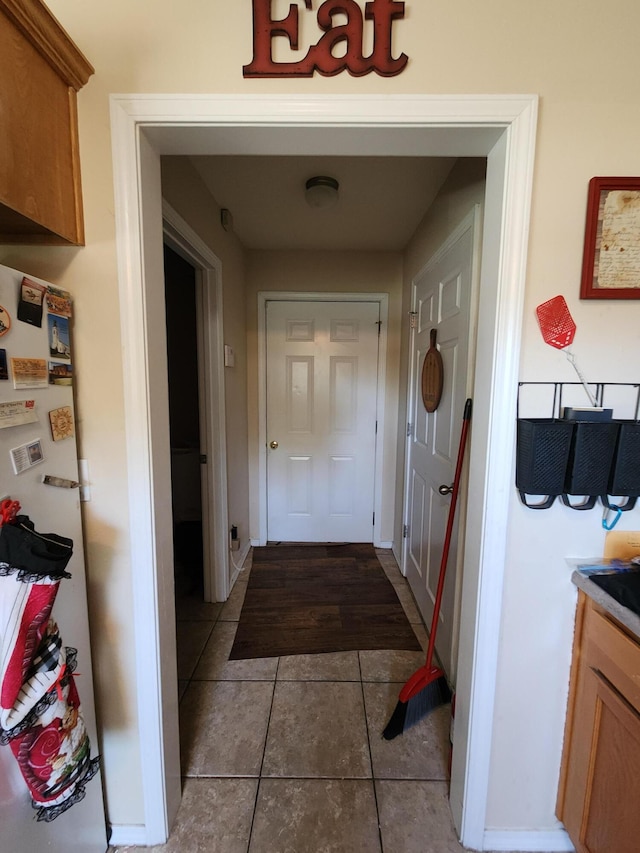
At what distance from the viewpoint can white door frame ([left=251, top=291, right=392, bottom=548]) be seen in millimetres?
2725

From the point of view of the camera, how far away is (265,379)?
2.81 meters

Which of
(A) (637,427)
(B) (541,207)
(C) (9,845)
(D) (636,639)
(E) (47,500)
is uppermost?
(B) (541,207)

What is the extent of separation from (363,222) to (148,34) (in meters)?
1.55

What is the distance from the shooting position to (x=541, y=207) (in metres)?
0.90

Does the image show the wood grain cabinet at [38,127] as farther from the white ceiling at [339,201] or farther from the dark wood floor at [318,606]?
the dark wood floor at [318,606]

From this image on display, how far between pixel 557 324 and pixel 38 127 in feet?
4.37

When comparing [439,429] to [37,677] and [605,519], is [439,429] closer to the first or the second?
[605,519]

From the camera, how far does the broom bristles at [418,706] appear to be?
141 centimetres

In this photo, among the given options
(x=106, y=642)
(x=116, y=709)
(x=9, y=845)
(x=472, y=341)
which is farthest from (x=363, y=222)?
(x=9, y=845)

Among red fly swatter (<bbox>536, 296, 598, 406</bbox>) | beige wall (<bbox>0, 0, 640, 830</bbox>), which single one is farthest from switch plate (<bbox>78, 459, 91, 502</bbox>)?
red fly swatter (<bbox>536, 296, 598, 406</bbox>)

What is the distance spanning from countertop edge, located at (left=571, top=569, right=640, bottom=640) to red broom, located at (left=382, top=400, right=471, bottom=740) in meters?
0.47

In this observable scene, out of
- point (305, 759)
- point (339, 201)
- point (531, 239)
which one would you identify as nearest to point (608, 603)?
point (531, 239)

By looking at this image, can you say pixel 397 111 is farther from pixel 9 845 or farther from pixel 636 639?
pixel 9 845

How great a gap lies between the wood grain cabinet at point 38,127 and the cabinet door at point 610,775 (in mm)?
1762
